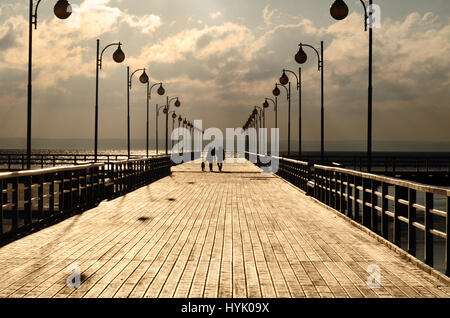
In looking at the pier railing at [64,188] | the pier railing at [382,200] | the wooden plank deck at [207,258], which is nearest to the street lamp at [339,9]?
the pier railing at [382,200]

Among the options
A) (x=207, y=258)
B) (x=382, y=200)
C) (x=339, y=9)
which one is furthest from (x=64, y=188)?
(x=339, y=9)

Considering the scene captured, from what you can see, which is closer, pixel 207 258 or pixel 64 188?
pixel 207 258

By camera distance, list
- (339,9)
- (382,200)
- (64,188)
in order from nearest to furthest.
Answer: (382,200)
(64,188)
(339,9)

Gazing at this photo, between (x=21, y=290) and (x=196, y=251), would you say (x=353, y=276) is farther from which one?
(x=21, y=290)

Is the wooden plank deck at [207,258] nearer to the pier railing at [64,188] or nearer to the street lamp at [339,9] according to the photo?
the pier railing at [64,188]

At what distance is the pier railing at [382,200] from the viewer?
7.46m

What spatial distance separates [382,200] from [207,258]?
373 cm

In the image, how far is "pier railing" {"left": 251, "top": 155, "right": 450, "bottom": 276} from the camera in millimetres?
7461

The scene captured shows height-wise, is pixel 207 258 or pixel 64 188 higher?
pixel 64 188

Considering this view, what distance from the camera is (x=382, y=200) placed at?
991cm

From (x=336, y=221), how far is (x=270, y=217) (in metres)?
1.61

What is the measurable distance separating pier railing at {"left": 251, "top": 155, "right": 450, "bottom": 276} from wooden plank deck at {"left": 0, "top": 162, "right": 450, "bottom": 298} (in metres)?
0.38

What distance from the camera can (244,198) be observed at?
18281mm

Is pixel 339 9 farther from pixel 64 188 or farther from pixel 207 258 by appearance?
pixel 207 258
